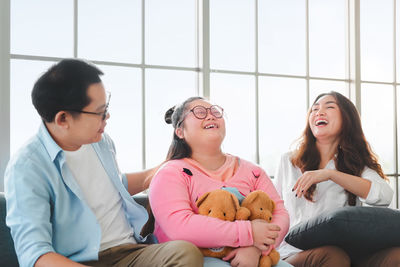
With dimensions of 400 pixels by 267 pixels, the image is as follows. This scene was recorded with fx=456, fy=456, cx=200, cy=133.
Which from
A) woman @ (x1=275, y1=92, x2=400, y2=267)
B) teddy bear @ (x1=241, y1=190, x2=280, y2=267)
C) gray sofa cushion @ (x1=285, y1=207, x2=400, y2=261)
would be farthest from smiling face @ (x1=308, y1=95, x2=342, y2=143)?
teddy bear @ (x1=241, y1=190, x2=280, y2=267)

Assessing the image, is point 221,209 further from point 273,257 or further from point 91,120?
point 91,120

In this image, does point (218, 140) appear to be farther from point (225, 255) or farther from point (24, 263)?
point (24, 263)

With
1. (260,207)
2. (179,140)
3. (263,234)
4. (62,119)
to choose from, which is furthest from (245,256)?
(62,119)

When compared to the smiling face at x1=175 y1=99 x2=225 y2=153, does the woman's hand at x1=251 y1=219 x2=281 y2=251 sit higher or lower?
lower

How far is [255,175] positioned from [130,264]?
647 mm

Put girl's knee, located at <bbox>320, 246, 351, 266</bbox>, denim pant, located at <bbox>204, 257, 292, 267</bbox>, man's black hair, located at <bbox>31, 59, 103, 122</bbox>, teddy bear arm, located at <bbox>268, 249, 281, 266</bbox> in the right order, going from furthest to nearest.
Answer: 1. girl's knee, located at <bbox>320, 246, 351, 266</bbox>
2. teddy bear arm, located at <bbox>268, 249, 281, 266</bbox>
3. denim pant, located at <bbox>204, 257, 292, 267</bbox>
4. man's black hair, located at <bbox>31, 59, 103, 122</bbox>

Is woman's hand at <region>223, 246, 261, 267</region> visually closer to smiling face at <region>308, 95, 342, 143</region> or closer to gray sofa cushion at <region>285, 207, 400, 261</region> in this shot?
gray sofa cushion at <region>285, 207, 400, 261</region>

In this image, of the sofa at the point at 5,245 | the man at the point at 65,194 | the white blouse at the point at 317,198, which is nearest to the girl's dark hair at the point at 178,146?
the man at the point at 65,194

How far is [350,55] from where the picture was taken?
3.62 m

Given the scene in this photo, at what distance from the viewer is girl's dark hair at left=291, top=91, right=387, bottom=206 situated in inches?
91.3

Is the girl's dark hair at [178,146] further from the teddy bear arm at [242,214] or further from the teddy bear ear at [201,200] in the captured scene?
the teddy bear arm at [242,214]

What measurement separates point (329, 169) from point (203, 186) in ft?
2.41

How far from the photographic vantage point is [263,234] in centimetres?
163

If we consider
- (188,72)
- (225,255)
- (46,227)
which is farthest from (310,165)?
(46,227)
